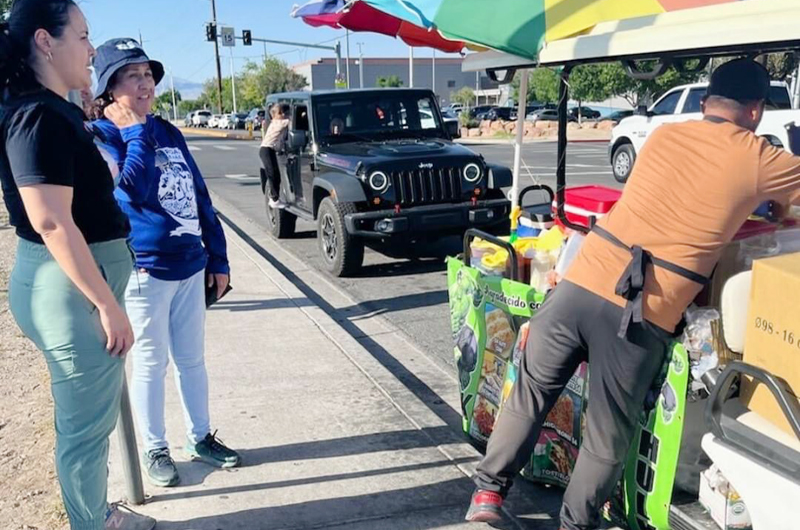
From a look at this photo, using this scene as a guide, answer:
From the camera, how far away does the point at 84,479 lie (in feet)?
8.13

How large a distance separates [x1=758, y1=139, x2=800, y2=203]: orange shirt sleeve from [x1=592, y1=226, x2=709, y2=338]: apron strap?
13.7 inches

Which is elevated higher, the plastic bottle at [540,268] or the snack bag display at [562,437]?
the plastic bottle at [540,268]

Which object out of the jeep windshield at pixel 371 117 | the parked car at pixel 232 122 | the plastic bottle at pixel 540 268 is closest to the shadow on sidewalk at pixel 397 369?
the plastic bottle at pixel 540 268

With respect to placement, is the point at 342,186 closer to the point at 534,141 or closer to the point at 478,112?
the point at 534,141

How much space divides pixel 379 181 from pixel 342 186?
38 cm

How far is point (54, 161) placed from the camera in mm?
2145

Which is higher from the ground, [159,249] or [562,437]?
[159,249]

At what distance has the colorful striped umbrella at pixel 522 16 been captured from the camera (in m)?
3.33

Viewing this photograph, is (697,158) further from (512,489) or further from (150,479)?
(150,479)

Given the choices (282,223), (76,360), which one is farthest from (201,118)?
(76,360)

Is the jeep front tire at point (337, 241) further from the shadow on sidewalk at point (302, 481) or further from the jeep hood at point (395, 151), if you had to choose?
the shadow on sidewalk at point (302, 481)

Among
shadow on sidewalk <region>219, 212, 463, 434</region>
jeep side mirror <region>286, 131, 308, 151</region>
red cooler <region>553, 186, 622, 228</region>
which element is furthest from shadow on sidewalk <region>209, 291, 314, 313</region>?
red cooler <region>553, 186, 622, 228</region>

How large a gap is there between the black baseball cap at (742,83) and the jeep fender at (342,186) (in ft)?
16.3

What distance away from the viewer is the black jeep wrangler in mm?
7266
